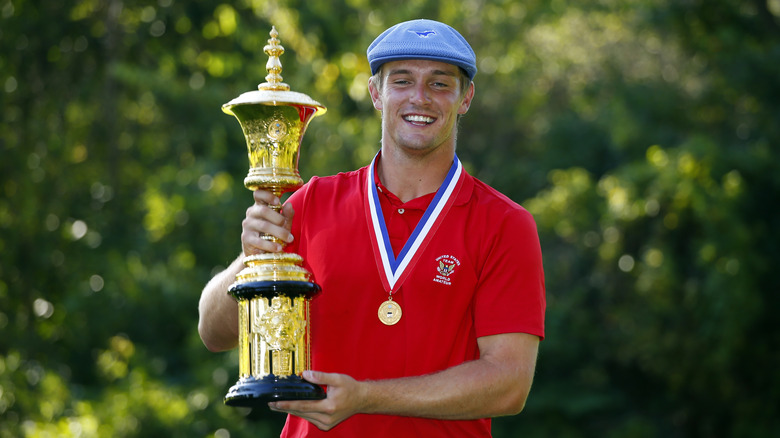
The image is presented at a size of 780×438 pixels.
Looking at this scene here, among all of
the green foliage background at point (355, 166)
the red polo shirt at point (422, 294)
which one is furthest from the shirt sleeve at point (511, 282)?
the green foliage background at point (355, 166)

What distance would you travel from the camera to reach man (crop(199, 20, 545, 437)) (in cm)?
333

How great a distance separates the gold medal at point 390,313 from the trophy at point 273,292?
20 cm

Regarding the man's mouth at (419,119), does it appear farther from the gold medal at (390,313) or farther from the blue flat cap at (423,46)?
the gold medal at (390,313)

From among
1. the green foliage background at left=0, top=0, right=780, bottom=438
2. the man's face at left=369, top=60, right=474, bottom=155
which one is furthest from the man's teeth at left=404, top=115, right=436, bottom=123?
the green foliage background at left=0, top=0, right=780, bottom=438

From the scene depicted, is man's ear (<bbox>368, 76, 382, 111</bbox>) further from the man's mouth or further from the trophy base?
the trophy base

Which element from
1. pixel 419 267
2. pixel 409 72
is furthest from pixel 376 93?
pixel 419 267

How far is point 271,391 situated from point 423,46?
3.62 ft

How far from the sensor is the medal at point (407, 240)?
3.36 m

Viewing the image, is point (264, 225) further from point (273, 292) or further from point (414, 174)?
point (414, 174)

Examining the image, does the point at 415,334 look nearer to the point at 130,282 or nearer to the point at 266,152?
the point at 266,152

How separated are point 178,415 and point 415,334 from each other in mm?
8081

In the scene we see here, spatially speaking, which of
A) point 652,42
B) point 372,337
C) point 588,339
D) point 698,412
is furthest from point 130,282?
point 372,337

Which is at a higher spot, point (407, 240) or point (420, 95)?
point (420, 95)

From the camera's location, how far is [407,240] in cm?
346
